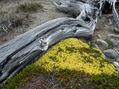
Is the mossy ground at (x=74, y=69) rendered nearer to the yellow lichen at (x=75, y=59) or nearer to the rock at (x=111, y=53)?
the yellow lichen at (x=75, y=59)

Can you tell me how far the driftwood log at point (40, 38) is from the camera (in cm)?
483

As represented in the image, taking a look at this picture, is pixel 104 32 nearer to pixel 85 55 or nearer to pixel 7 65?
pixel 85 55

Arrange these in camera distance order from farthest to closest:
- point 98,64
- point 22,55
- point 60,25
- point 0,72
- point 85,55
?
point 60,25, point 85,55, point 98,64, point 22,55, point 0,72

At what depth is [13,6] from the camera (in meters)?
11.1

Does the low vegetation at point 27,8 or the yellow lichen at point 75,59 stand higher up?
the low vegetation at point 27,8

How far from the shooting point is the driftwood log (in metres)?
4.83

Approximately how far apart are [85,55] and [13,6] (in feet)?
26.1

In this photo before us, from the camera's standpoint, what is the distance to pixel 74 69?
5176 millimetres

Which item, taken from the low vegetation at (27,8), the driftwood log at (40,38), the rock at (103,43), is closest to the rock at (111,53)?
the rock at (103,43)

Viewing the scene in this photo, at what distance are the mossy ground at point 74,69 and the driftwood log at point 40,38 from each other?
0.33m

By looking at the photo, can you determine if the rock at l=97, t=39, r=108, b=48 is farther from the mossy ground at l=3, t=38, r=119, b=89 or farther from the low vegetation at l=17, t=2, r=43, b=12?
the low vegetation at l=17, t=2, r=43, b=12

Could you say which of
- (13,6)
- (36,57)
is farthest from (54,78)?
(13,6)

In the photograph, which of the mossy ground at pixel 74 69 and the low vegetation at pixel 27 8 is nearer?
the mossy ground at pixel 74 69

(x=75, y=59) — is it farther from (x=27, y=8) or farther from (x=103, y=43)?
(x=27, y=8)
